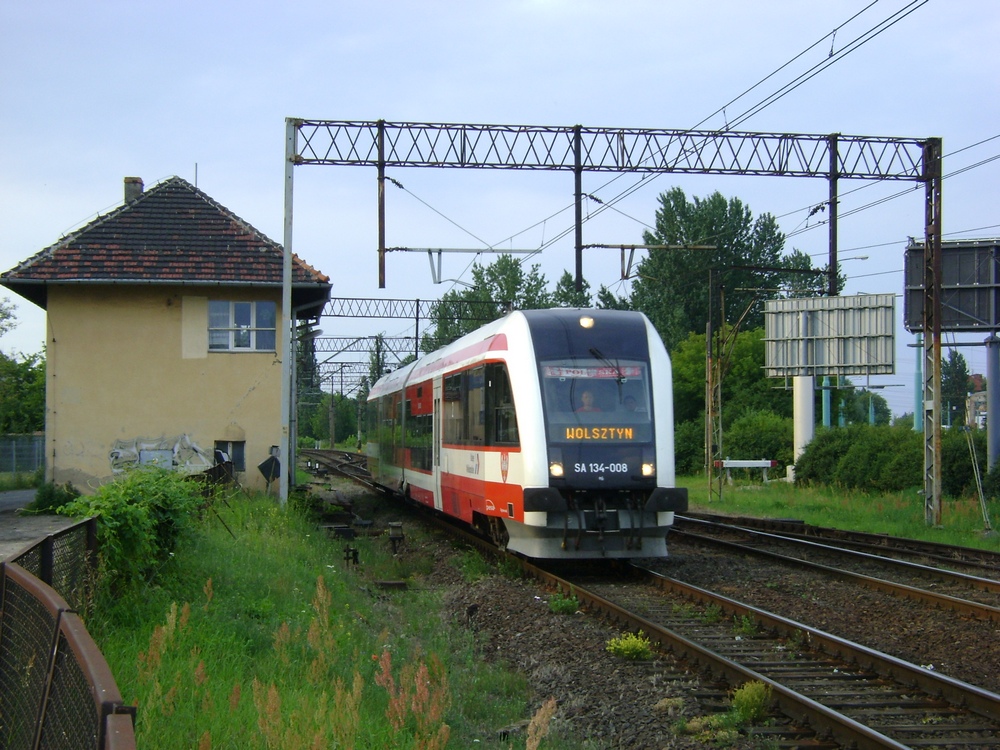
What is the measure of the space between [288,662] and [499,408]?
6.29 metres

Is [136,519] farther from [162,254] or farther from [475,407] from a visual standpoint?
[162,254]

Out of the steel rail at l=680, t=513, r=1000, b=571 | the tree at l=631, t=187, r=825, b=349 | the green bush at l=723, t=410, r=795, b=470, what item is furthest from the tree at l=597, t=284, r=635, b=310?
the steel rail at l=680, t=513, r=1000, b=571

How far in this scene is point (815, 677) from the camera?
790 centimetres

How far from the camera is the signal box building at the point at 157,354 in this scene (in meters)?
22.0

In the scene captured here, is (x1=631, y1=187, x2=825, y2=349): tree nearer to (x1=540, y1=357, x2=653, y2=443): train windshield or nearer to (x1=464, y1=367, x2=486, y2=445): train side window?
(x1=464, y1=367, x2=486, y2=445): train side window

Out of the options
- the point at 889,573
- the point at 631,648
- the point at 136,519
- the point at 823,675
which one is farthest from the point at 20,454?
the point at 823,675

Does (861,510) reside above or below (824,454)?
below

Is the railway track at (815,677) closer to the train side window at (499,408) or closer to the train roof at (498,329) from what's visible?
the train side window at (499,408)

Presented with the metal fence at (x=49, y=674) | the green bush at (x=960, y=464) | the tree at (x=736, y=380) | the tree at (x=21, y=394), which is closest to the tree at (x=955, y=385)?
the tree at (x=736, y=380)

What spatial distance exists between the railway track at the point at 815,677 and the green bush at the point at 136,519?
4.16 metres

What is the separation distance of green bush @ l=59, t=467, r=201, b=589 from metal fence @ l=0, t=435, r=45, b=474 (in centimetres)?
2866

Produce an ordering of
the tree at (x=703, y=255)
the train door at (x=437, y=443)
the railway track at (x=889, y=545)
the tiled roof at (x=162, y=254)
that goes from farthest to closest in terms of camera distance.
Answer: the tree at (x=703, y=255)
the tiled roof at (x=162, y=254)
the train door at (x=437, y=443)
the railway track at (x=889, y=545)

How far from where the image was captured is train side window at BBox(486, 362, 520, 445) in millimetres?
12805

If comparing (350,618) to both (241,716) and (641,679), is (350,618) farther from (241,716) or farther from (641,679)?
(241,716)
